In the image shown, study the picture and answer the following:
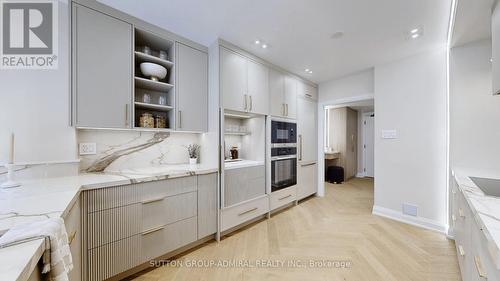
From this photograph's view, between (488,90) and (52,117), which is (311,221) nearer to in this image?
(488,90)

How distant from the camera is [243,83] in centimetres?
252

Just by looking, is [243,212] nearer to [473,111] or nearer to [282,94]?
Answer: [282,94]

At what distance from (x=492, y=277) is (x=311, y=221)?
2.08 m

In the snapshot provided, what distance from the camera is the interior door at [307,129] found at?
346 cm

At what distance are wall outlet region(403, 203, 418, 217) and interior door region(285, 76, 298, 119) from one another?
6.56 ft

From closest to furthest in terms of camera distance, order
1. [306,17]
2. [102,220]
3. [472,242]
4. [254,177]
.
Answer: [472,242] → [102,220] → [306,17] → [254,177]

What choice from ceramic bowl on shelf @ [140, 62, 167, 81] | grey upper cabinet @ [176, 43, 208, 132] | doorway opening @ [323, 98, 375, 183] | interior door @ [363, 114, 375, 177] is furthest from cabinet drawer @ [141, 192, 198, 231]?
interior door @ [363, 114, 375, 177]

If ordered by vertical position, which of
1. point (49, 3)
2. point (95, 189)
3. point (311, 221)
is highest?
point (49, 3)

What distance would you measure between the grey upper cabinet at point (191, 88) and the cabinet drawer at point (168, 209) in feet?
2.48

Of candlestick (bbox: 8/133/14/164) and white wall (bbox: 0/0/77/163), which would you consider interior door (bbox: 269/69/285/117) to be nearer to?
white wall (bbox: 0/0/77/163)

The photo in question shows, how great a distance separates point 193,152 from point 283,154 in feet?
4.56

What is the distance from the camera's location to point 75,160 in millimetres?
1694

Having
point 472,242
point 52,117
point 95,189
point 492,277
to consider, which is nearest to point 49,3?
point 52,117

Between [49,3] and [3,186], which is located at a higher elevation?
[49,3]
